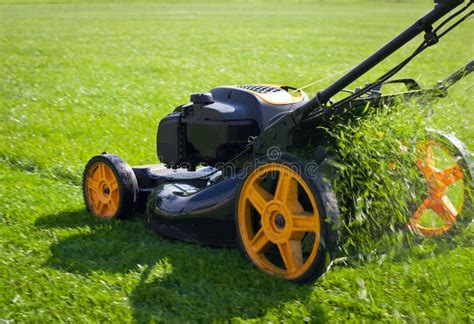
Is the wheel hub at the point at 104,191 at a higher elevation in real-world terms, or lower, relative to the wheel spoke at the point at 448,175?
lower

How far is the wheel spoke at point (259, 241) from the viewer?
12.8 ft

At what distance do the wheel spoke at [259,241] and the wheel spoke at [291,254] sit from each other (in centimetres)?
13

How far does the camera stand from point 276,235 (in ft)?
12.5

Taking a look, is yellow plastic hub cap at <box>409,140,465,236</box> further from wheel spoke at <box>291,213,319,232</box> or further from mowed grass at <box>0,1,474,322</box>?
wheel spoke at <box>291,213,319,232</box>

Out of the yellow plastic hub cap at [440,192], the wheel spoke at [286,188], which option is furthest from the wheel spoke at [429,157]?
the wheel spoke at [286,188]

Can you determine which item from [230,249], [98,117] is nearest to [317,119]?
[230,249]

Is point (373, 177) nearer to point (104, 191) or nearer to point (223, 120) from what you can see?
point (223, 120)

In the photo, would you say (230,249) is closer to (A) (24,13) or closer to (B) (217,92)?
(B) (217,92)

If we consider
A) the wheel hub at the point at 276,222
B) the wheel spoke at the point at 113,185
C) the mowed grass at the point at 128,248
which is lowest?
the mowed grass at the point at 128,248

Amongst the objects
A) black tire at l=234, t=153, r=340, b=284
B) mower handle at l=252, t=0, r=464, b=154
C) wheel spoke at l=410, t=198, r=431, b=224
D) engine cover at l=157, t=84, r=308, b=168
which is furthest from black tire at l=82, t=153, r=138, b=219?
wheel spoke at l=410, t=198, r=431, b=224

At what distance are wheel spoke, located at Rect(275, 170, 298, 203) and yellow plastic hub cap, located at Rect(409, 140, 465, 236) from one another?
1.11 meters

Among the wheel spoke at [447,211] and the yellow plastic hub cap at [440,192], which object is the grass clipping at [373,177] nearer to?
the yellow plastic hub cap at [440,192]

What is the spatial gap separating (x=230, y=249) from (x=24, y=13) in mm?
31333

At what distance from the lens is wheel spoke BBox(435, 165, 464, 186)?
455 centimetres
